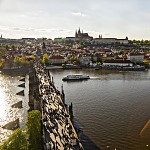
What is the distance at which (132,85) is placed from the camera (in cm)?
4719

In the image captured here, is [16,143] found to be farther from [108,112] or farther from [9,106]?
[9,106]

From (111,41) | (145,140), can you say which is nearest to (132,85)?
(145,140)

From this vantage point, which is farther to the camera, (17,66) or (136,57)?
(136,57)

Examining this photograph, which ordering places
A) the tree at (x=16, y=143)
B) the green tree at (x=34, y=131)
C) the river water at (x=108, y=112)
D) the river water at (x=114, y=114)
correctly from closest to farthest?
the tree at (x=16, y=143)
the green tree at (x=34, y=131)
the river water at (x=114, y=114)
the river water at (x=108, y=112)

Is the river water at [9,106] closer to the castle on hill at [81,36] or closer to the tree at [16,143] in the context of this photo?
the tree at [16,143]

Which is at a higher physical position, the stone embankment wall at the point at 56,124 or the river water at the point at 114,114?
the stone embankment wall at the point at 56,124

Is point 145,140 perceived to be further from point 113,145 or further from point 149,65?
point 149,65

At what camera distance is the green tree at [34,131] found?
17969 mm

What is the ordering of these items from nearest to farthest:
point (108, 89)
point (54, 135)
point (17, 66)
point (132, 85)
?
point (54, 135), point (108, 89), point (132, 85), point (17, 66)

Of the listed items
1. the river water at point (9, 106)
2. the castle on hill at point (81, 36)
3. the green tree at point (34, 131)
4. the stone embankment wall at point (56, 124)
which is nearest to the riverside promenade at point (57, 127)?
the stone embankment wall at point (56, 124)

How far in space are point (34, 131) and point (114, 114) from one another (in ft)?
37.7

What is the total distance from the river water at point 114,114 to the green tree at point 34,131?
4.50 metres

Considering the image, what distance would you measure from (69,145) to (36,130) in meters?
2.12

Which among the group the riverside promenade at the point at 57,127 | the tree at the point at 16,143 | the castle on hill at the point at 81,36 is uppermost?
the castle on hill at the point at 81,36
